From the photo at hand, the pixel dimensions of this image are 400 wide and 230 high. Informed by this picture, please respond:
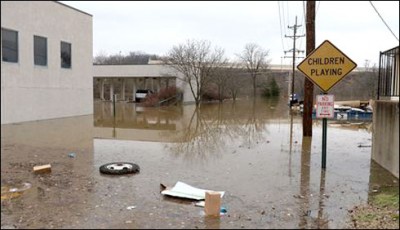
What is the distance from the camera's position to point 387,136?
543 cm

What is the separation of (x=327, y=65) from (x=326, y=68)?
68mm

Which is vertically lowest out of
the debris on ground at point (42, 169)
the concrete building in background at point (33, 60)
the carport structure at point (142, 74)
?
the debris on ground at point (42, 169)

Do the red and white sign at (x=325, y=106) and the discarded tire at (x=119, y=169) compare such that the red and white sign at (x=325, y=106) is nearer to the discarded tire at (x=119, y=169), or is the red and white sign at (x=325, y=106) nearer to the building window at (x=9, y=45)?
the discarded tire at (x=119, y=169)

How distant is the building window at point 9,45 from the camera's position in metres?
4.55

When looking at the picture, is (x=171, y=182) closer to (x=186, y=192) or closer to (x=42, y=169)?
(x=186, y=192)

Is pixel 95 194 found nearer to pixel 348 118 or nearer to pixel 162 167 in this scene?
pixel 162 167

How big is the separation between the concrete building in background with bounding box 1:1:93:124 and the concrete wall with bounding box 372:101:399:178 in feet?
15.0

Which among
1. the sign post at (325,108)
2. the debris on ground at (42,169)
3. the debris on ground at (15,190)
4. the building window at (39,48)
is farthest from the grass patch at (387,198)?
the debris on ground at (42,169)

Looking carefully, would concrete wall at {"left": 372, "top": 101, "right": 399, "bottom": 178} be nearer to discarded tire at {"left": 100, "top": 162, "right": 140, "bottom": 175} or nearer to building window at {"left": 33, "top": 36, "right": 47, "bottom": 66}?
discarded tire at {"left": 100, "top": 162, "right": 140, "bottom": 175}

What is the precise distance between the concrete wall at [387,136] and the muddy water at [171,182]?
89 cm

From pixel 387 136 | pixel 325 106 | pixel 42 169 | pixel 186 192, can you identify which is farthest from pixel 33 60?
pixel 325 106

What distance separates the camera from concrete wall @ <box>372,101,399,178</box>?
4996 mm

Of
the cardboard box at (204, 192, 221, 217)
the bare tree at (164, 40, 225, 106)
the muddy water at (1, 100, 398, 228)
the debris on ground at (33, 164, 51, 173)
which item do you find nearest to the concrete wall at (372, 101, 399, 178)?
the muddy water at (1, 100, 398, 228)

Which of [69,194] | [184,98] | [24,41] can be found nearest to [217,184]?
[69,194]
